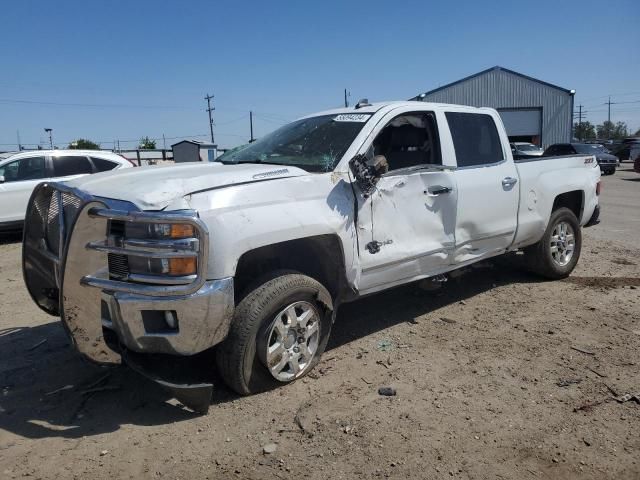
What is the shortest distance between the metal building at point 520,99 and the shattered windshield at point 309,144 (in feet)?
119

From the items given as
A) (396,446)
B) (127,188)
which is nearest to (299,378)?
(396,446)

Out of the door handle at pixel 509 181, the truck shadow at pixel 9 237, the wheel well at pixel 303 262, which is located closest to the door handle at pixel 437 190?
the door handle at pixel 509 181

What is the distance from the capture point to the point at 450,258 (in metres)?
4.75

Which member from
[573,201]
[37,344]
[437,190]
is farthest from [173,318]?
[573,201]

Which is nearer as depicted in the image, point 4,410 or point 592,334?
point 4,410

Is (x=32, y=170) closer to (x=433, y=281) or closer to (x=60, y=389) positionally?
(x=60, y=389)

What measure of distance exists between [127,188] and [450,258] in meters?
2.84

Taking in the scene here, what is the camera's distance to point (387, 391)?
3.63 meters

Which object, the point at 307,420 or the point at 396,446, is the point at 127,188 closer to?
the point at 307,420

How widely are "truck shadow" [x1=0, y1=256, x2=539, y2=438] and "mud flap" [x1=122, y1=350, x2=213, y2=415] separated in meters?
0.13

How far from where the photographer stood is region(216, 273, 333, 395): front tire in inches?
130

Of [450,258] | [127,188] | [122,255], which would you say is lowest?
[450,258]

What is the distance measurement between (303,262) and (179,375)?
1.20 meters

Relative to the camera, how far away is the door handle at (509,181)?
5211 millimetres
